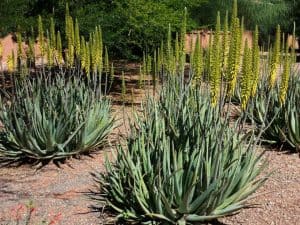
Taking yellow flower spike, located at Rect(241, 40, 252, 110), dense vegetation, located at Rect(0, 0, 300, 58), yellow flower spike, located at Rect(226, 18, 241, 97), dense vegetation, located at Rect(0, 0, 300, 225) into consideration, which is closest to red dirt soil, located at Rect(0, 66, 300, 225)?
dense vegetation, located at Rect(0, 0, 300, 225)

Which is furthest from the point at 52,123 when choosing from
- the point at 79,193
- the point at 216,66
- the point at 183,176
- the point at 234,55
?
the point at 234,55

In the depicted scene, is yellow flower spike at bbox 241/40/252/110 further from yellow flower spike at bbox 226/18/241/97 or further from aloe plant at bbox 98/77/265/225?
aloe plant at bbox 98/77/265/225

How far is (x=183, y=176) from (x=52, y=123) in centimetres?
257

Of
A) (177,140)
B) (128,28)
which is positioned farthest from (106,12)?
(177,140)

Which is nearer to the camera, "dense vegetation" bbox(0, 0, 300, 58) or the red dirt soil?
the red dirt soil

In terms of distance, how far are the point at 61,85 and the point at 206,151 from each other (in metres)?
3.26

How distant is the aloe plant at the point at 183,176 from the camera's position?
4.53 metres

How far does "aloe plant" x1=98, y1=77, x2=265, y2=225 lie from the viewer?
14.9ft

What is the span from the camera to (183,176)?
4.65 m

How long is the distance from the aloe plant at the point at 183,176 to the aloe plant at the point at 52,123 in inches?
62.0

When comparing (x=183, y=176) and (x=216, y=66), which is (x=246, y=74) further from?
(x=183, y=176)

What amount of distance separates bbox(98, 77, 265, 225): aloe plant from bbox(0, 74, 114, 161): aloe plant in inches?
62.0

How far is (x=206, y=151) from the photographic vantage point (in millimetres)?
4648

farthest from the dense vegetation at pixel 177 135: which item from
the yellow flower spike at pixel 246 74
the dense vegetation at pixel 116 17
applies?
the dense vegetation at pixel 116 17
